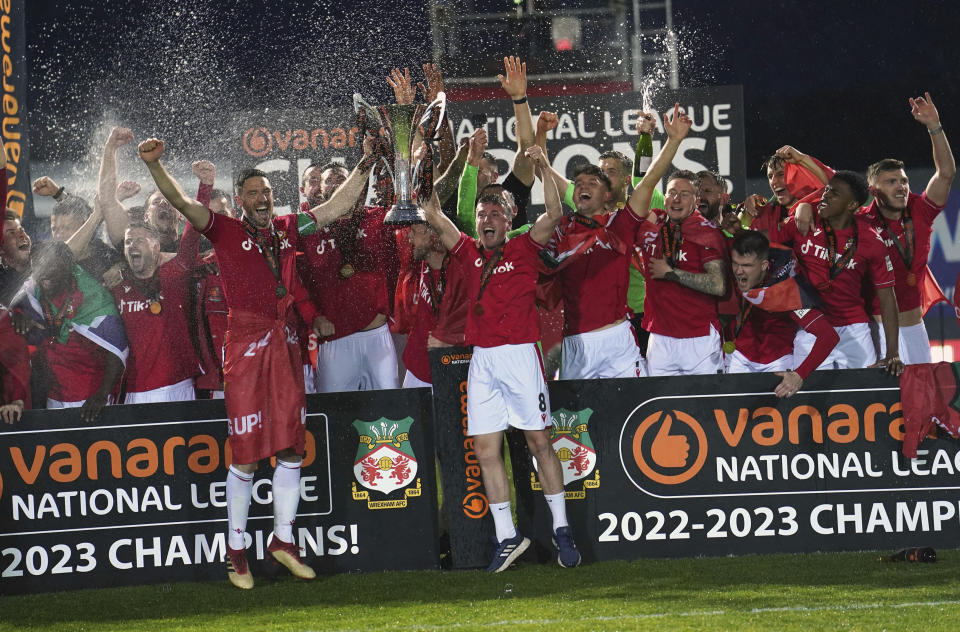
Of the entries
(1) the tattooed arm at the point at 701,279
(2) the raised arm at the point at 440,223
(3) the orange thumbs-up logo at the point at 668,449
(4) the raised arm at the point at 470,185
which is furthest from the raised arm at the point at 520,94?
(3) the orange thumbs-up logo at the point at 668,449

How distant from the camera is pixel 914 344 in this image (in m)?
7.36

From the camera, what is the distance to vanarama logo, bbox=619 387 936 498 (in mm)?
5953

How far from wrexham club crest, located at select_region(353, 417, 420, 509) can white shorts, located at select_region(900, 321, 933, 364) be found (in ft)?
10.8

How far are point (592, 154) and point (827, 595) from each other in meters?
6.08

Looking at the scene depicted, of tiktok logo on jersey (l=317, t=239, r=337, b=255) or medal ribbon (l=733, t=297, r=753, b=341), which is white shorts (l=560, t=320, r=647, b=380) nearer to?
medal ribbon (l=733, t=297, r=753, b=341)

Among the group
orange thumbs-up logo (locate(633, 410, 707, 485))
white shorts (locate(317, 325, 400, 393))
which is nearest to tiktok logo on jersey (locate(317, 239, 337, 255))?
white shorts (locate(317, 325, 400, 393))

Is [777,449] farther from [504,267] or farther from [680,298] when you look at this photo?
[504,267]

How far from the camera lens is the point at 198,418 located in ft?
19.2

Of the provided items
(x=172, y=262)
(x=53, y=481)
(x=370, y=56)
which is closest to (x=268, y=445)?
(x=53, y=481)

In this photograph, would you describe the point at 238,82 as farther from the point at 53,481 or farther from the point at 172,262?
the point at 53,481

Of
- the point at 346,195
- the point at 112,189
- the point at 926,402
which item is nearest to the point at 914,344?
the point at 926,402

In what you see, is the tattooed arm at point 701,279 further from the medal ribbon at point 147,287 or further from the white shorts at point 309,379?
the medal ribbon at point 147,287

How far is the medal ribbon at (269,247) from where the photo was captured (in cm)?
571

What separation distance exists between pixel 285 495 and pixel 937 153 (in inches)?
172
